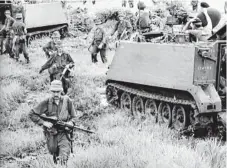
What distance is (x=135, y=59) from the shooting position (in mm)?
11938

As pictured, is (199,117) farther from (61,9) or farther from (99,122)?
(61,9)

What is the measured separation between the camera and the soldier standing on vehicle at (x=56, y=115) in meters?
7.39

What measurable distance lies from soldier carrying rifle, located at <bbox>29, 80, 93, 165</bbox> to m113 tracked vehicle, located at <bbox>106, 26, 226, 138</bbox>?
136 inches

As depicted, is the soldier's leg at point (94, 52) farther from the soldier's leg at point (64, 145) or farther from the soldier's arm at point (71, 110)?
the soldier's leg at point (64, 145)

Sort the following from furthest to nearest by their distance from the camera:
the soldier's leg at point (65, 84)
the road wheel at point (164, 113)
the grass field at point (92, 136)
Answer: the soldier's leg at point (65, 84) < the road wheel at point (164, 113) < the grass field at point (92, 136)

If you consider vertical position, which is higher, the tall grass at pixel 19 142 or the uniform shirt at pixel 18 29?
the uniform shirt at pixel 18 29

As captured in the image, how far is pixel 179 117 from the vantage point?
36.0 feet

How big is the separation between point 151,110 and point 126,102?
1.18m

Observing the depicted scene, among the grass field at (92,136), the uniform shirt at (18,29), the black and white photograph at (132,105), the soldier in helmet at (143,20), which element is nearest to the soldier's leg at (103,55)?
the grass field at (92,136)

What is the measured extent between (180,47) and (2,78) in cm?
615

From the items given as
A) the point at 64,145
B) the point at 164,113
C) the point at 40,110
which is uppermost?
the point at 40,110

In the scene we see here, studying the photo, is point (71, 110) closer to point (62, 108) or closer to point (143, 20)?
point (62, 108)

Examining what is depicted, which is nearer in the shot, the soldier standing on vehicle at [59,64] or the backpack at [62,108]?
the backpack at [62,108]

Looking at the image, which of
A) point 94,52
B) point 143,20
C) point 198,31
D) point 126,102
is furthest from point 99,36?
point 198,31
